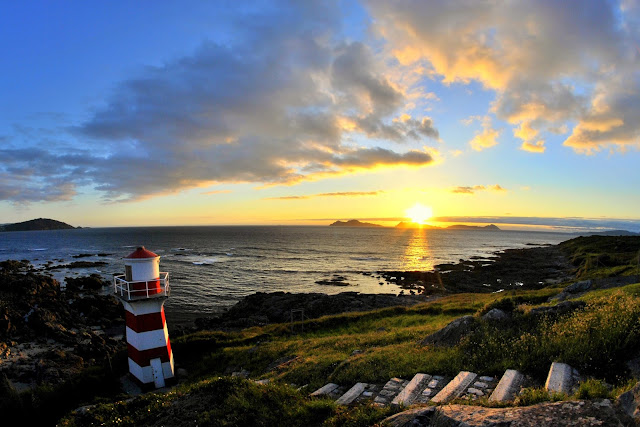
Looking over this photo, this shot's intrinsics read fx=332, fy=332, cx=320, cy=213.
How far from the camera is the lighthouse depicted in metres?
14.5

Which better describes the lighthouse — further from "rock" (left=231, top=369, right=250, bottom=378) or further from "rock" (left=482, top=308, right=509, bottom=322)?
"rock" (left=482, top=308, right=509, bottom=322)

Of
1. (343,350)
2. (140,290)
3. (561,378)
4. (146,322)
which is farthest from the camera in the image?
(146,322)

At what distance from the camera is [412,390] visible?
793 cm

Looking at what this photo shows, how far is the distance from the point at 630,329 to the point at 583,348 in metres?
1.28

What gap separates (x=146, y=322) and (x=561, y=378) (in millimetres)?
14890

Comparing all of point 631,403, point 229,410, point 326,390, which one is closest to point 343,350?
point 326,390

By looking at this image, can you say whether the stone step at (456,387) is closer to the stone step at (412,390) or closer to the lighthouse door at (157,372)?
the stone step at (412,390)

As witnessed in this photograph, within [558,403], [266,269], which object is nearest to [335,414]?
[558,403]

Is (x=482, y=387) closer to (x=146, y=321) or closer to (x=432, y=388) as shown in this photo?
(x=432, y=388)

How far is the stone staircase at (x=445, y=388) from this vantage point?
680 cm

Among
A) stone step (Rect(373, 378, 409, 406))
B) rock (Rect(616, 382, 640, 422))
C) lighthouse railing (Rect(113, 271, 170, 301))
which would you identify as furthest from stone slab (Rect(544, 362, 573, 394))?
lighthouse railing (Rect(113, 271, 170, 301))

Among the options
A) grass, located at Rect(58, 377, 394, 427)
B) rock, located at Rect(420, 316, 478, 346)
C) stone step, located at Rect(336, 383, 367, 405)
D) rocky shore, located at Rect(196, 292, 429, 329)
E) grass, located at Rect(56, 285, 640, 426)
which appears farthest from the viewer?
rocky shore, located at Rect(196, 292, 429, 329)

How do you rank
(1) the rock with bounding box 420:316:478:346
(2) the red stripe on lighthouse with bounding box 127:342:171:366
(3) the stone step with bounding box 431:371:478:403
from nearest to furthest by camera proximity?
(3) the stone step with bounding box 431:371:478:403 → (1) the rock with bounding box 420:316:478:346 → (2) the red stripe on lighthouse with bounding box 127:342:171:366

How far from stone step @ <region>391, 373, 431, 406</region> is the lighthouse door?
37.6 feet
